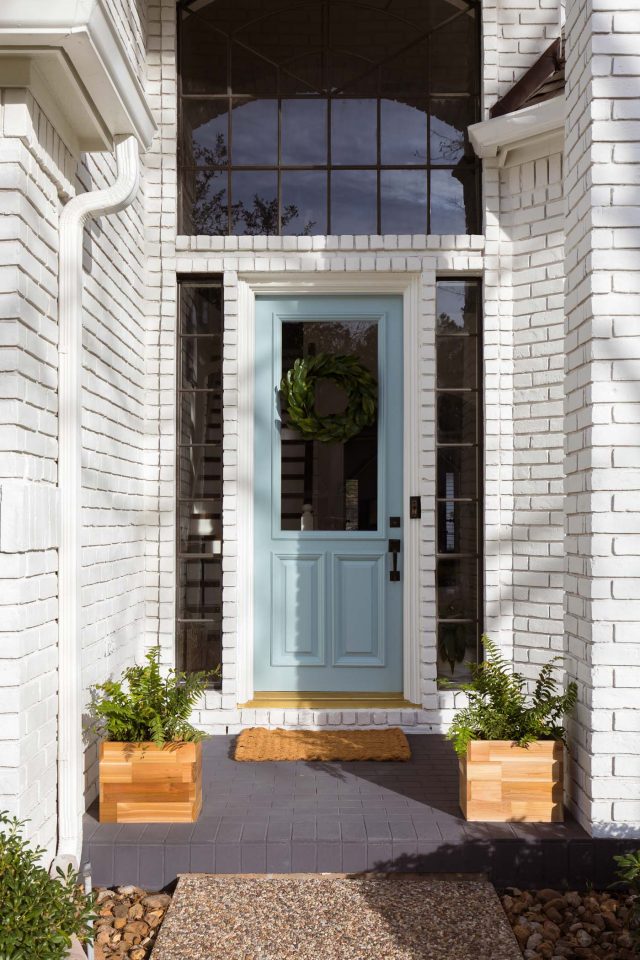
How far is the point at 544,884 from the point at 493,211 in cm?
307

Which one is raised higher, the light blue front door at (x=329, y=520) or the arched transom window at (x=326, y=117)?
the arched transom window at (x=326, y=117)

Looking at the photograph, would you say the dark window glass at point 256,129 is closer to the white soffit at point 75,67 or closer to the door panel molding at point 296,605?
the white soffit at point 75,67

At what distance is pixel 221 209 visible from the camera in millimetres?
4422

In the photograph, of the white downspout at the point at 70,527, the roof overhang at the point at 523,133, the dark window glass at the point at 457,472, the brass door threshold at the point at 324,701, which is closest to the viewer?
the white downspout at the point at 70,527

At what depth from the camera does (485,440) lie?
431cm

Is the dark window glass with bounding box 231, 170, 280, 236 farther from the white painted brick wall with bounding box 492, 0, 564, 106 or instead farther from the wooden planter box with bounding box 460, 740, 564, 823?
the wooden planter box with bounding box 460, 740, 564, 823

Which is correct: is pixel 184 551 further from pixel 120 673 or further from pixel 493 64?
pixel 493 64

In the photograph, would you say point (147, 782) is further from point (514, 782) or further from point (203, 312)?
point (203, 312)

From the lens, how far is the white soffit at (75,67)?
7.48ft

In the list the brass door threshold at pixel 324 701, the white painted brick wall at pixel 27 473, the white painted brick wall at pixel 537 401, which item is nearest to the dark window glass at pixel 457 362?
the white painted brick wall at pixel 537 401

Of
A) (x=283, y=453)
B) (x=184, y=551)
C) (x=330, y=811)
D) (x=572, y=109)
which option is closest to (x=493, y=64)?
(x=572, y=109)

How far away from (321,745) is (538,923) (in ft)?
4.89

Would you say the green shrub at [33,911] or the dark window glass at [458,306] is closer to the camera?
the green shrub at [33,911]

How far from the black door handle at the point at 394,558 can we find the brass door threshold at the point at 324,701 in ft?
1.94
